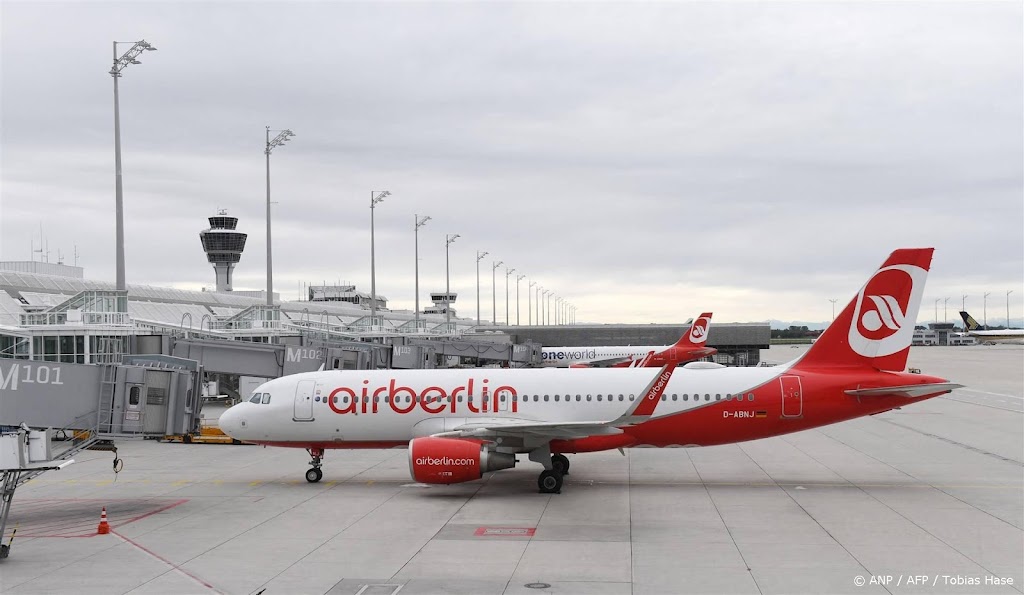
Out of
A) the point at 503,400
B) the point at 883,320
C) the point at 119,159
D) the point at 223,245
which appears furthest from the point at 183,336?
the point at 223,245

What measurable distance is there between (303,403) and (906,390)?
18589 millimetres

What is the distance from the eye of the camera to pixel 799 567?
645 inches

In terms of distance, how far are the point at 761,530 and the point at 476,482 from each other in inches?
393

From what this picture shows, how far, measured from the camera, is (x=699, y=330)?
74375mm

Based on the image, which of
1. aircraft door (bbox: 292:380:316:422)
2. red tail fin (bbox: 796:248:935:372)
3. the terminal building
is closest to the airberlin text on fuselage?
aircraft door (bbox: 292:380:316:422)

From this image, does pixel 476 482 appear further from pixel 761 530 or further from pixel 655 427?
pixel 761 530

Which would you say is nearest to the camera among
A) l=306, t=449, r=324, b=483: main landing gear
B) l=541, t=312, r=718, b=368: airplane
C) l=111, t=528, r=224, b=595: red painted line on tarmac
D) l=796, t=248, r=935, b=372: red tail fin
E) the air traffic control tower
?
l=111, t=528, r=224, b=595: red painted line on tarmac

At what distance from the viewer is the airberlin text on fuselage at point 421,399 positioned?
26.7 m

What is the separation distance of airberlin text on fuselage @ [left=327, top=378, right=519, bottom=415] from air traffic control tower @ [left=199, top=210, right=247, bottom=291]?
118898 millimetres

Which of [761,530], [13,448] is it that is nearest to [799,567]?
[761,530]

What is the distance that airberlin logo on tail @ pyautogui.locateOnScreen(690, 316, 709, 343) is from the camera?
74.1m

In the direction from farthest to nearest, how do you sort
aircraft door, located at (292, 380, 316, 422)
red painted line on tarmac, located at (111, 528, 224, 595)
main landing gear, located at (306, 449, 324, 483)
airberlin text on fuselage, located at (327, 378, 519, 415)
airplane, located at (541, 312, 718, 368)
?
airplane, located at (541, 312, 718, 368), aircraft door, located at (292, 380, 316, 422), main landing gear, located at (306, 449, 324, 483), airberlin text on fuselage, located at (327, 378, 519, 415), red painted line on tarmac, located at (111, 528, 224, 595)

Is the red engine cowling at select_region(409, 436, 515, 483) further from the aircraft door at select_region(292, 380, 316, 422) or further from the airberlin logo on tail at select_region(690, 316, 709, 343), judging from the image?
the airberlin logo on tail at select_region(690, 316, 709, 343)

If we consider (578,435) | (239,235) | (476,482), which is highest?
(239,235)
